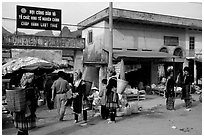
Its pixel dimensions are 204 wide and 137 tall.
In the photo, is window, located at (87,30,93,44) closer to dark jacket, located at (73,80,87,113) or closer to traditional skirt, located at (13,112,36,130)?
dark jacket, located at (73,80,87,113)

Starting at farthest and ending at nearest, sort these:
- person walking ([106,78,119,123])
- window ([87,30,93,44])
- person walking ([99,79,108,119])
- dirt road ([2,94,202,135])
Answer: window ([87,30,93,44])
person walking ([99,79,108,119])
person walking ([106,78,119,123])
dirt road ([2,94,202,135])

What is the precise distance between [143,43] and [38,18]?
25.1 feet

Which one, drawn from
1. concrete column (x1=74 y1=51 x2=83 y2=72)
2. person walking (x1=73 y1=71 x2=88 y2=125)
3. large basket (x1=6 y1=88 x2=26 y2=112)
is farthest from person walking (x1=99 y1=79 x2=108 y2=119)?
concrete column (x1=74 y1=51 x2=83 y2=72)

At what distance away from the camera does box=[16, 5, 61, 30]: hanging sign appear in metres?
11.4

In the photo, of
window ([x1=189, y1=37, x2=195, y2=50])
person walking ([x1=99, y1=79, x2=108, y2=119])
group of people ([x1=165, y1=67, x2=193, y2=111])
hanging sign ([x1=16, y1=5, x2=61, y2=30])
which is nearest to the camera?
person walking ([x1=99, y1=79, x2=108, y2=119])

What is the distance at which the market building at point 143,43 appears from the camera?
588 inches

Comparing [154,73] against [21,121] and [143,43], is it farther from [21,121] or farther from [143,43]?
[21,121]

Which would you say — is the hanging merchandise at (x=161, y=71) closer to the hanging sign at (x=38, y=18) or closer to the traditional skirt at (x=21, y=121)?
the hanging sign at (x=38, y=18)

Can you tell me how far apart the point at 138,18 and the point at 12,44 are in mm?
8265

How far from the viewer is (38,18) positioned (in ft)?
38.1

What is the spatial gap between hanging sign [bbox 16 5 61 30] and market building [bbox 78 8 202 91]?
12.1ft

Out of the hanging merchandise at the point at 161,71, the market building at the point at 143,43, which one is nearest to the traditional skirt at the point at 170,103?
the market building at the point at 143,43

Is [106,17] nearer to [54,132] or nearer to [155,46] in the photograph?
[155,46]

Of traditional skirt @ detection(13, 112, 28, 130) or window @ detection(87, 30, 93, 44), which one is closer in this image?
traditional skirt @ detection(13, 112, 28, 130)
